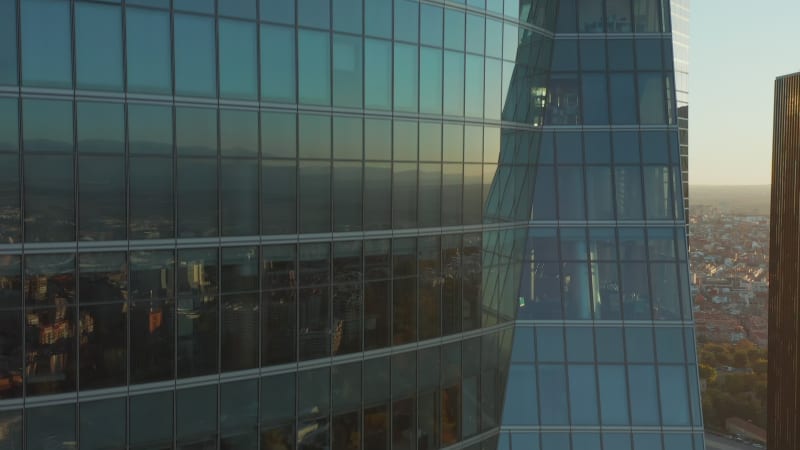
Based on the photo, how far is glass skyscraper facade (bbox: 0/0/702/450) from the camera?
17922mm

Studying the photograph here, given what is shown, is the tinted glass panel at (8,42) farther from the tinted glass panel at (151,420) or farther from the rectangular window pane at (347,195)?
the rectangular window pane at (347,195)

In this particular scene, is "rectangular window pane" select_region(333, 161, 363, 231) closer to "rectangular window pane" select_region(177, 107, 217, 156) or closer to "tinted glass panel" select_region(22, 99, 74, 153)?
"rectangular window pane" select_region(177, 107, 217, 156)

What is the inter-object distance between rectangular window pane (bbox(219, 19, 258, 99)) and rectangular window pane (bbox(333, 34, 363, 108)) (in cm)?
252

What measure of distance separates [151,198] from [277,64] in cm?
496

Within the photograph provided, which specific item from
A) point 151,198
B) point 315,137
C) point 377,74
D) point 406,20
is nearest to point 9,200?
point 151,198

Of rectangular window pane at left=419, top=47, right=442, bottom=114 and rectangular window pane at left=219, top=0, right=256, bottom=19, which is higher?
rectangular window pane at left=219, top=0, right=256, bottom=19

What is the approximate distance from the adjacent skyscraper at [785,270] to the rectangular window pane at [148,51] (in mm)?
44886

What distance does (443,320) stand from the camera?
2527 cm

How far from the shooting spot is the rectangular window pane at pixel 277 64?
2048cm

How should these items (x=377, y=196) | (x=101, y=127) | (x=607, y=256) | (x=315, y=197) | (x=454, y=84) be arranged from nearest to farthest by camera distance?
(x=101, y=127)
(x=315, y=197)
(x=377, y=196)
(x=454, y=84)
(x=607, y=256)

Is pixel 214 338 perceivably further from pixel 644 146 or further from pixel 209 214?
pixel 644 146

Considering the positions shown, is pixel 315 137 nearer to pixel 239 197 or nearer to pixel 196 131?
pixel 239 197

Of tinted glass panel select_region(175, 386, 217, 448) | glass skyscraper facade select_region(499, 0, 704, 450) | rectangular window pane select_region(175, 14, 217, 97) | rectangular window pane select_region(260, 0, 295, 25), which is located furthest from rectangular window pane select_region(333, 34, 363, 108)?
glass skyscraper facade select_region(499, 0, 704, 450)

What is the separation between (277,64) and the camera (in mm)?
20703
